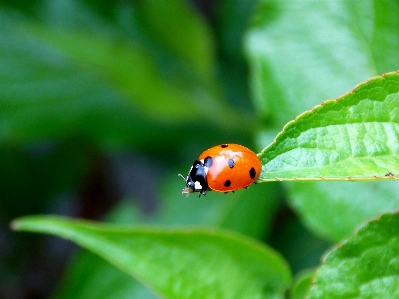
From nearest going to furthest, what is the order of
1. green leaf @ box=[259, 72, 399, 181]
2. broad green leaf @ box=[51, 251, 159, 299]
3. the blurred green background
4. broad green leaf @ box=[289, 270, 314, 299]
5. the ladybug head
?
green leaf @ box=[259, 72, 399, 181], broad green leaf @ box=[289, 270, 314, 299], the ladybug head, broad green leaf @ box=[51, 251, 159, 299], the blurred green background

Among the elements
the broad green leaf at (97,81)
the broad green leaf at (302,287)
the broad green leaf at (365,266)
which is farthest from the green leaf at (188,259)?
the broad green leaf at (97,81)

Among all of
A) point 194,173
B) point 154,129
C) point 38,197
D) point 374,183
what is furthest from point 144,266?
point 38,197

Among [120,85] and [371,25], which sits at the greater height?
[120,85]

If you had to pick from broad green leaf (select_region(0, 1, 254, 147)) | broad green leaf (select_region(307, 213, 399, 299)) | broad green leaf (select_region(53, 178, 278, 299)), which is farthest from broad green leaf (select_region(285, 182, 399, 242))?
broad green leaf (select_region(0, 1, 254, 147))

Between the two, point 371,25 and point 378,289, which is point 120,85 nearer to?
point 371,25

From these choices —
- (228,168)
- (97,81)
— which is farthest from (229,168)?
(97,81)

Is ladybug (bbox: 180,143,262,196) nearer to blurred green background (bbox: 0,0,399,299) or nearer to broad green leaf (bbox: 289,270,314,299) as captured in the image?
broad green leaf (bbox: 289,270,314,299)
